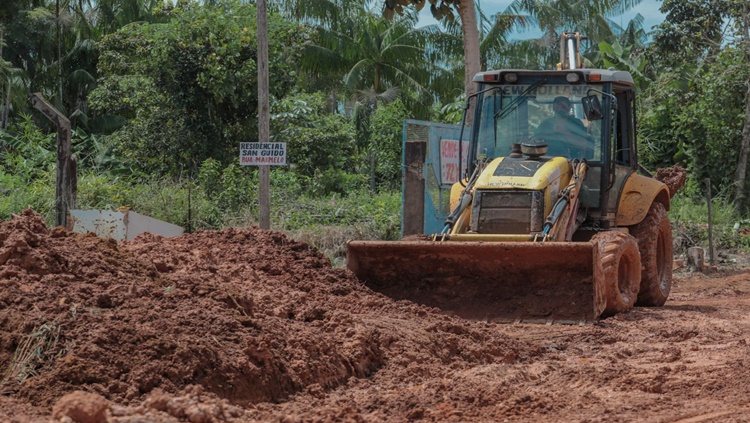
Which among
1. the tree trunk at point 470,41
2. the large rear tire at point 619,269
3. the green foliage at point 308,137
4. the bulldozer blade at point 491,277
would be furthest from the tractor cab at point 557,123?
the green foliage at point 308,137

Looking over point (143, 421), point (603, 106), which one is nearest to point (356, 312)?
point (603, 106)

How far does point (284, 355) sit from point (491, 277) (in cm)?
395

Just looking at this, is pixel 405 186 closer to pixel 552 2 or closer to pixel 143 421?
pixel 143 421

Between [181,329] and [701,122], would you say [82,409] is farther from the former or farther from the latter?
[701,122]

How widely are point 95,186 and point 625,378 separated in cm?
1334

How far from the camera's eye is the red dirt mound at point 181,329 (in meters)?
6.02

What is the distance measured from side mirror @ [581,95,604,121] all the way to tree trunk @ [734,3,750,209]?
43.5 feet

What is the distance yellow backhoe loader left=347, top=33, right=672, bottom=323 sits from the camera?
399 inches

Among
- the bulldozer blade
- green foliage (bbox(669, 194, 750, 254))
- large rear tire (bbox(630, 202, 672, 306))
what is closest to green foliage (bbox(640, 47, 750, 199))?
green foliage (bbox(669, 194, 750, 254))

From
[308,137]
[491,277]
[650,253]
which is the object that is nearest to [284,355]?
[491,277]

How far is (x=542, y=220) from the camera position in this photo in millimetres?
10547

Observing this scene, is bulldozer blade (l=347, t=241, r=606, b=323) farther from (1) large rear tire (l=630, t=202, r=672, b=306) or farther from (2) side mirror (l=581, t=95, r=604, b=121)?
(1) large rear tire (l=630, t=202, r=672, b=306)

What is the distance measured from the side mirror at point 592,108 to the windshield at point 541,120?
0.37m

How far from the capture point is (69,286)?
7195 millimetres
